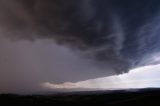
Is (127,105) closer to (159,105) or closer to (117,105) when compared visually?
(117,105)

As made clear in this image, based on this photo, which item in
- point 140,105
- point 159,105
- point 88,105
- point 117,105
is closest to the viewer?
point 159,105

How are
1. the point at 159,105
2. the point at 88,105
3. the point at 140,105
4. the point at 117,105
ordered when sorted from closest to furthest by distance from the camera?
the point at 159,105 < the point at 140,105 < the point at 117,105 < the point at 88,105

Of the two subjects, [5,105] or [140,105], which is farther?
[5,105]

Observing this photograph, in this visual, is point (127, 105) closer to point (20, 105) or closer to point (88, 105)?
point (88, 105)

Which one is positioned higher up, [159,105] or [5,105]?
[5,105]

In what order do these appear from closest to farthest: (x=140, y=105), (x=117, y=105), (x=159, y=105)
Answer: (x=159, y=105), (x=140, y=105), (x=117, y=105)

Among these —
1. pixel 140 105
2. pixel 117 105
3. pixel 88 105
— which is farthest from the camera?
pixel 88 105

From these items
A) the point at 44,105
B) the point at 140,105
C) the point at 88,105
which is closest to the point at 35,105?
the point at 44,105

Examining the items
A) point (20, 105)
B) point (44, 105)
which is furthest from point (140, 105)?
point (20, 105)

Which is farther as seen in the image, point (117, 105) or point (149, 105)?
point (117, 105)
